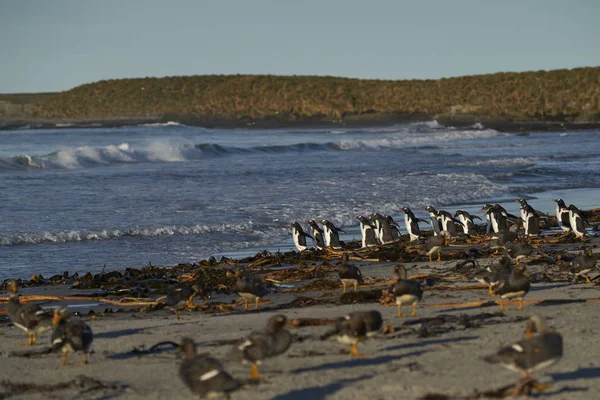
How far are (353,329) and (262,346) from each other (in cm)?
83

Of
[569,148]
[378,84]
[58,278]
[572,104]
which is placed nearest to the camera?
[58,278]

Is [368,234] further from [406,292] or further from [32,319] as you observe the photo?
[32,319]

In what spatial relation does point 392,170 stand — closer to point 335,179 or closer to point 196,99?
point 335,179

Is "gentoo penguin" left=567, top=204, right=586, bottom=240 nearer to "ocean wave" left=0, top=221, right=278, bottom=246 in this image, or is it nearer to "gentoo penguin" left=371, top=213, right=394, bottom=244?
"gentoo penguin" left=371, top=213, right=394, bottom=244

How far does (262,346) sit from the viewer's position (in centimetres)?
638

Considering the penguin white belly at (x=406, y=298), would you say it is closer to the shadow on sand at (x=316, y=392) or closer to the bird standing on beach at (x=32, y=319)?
the shadow on sand at (x=316, y=392)

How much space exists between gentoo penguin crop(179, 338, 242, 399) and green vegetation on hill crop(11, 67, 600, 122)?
7058 cm

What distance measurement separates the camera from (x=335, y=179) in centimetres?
2708

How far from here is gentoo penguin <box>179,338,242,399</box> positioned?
569 centimetres

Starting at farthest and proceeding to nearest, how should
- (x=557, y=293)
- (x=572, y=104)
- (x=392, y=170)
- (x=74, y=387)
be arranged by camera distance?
(x=572, y=104)
(x=392, y=170)
(x=557, y=293)
(x=74, y=387)

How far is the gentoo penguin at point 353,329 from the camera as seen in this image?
6.88 meters

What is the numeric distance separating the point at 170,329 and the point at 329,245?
637cm

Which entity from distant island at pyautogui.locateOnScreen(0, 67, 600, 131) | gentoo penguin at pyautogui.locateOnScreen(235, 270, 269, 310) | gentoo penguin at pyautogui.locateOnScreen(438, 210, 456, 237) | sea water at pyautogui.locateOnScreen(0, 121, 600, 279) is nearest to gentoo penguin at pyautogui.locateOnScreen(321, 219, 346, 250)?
sea water at pyautogui.locateOnScreen(0, 121, 600, 279)

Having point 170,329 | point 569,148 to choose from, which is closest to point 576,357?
point 170,329
